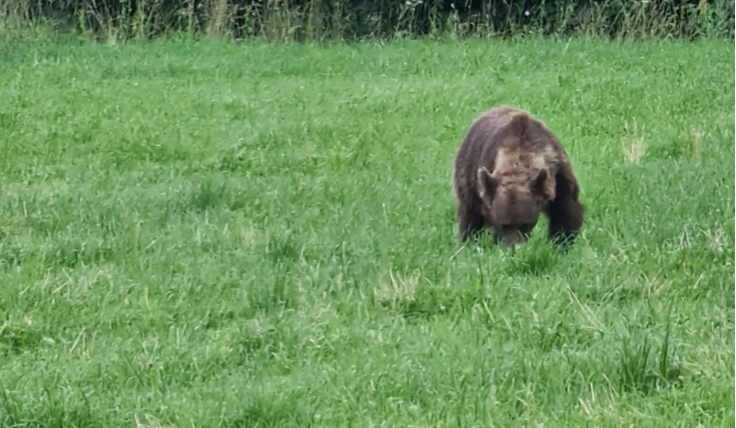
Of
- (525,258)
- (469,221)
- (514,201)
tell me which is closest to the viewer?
(525,258)

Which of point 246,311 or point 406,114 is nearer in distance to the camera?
point 246,311

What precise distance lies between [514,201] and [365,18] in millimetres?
10700

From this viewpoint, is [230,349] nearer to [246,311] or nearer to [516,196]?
[246,311]

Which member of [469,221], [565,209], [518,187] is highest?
[518,187]

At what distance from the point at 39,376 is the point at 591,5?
500 inches

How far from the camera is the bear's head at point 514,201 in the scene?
6.23 metres

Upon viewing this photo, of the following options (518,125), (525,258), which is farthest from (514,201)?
(525,258)

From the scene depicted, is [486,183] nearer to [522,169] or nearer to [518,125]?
[522,169]

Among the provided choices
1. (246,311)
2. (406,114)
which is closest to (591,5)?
(406,114)

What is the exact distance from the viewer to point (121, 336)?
493 cm

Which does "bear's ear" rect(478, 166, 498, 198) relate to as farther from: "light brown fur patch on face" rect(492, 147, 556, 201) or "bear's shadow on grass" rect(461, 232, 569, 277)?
"bear's shadow on grass" rect(461, 232, 569, 277)

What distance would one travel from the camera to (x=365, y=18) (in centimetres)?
1656

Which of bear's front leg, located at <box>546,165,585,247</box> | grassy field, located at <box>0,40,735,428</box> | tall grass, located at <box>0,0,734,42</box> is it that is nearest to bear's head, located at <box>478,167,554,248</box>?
bear's front leg, located at <box>546,165,585,247</box>

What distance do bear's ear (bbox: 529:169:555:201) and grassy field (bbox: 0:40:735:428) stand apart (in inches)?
11.8
